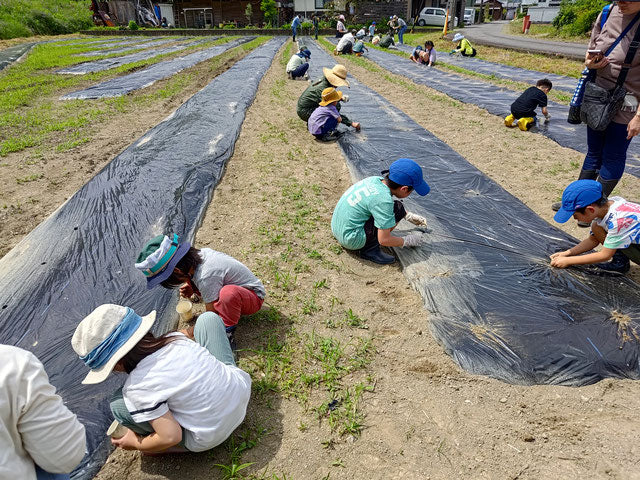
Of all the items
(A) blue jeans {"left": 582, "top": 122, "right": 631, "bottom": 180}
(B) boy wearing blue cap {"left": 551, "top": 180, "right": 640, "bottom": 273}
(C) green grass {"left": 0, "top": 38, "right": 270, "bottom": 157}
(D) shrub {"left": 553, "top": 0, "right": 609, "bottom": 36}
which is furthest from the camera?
(D) shrub {"left": 553, "top": 0, "right": 609, "bottom": 36}

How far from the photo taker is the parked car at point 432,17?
95.7 feet

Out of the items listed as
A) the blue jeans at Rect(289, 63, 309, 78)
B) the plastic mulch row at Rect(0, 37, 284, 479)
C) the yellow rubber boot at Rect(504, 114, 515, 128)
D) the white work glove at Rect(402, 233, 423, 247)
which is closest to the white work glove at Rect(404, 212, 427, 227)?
the white work glove at Rect(402, 233, 423, 247)

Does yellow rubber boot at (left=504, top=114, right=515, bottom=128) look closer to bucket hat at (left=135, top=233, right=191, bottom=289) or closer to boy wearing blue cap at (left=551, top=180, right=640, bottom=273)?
boy wearing blue cap at (left=551, top=180, right=640, bottom=273)

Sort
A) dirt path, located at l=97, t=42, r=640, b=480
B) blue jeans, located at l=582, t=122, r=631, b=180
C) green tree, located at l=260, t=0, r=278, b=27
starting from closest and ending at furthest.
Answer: dirt path, located at l=97, t=42, r=640, b=480
blue jeans, located at l=582, t=122, r=631, b=180
green tree, located at l=260, t=0, r=278, b=27

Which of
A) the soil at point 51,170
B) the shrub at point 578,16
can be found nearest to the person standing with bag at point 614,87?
the soil at point 51,170

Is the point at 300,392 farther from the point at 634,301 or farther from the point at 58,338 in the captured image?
Answer: the point at 634,301

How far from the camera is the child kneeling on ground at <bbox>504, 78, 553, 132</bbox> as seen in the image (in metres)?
5.90

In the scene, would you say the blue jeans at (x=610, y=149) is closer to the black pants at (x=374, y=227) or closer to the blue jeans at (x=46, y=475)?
the black pants at (x=374, y=227)

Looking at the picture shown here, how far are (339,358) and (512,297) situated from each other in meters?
1.23

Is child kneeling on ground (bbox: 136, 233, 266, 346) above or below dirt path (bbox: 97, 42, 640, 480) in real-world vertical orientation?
above

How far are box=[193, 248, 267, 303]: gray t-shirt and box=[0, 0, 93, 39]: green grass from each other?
1011 inches

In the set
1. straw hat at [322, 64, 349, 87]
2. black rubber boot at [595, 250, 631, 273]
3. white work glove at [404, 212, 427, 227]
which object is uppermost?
straw hat at [322, 64, 349, 87]

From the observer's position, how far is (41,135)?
6.00m

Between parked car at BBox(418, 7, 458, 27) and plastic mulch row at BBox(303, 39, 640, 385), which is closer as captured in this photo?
plastic mulch row at BBox(303, 39, 640, 385)
